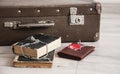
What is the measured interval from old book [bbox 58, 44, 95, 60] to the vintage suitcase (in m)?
0.09

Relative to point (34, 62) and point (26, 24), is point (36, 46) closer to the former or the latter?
point (34, 62)

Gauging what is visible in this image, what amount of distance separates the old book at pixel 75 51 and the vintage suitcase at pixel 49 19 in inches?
3.4

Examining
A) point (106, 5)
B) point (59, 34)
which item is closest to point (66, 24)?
point (59, 34)

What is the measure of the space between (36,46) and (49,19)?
0.18 metres

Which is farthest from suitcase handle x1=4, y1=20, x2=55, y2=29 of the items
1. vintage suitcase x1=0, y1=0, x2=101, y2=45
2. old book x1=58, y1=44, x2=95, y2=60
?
old book x1=58, y1=44, x2=95, y2=60

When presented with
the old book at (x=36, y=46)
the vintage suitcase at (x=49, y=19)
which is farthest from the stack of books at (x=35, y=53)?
the vintage suitcase at (x=49, y=19)

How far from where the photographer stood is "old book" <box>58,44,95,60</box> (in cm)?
92

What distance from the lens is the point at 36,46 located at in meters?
0.87

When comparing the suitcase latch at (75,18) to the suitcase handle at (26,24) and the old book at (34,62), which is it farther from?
the old book at (34,62)

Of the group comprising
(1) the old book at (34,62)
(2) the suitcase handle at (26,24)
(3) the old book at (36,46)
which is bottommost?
(1) the old book at (34,62)

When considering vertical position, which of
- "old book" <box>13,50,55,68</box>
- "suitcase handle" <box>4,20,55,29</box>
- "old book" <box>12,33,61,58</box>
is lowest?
"old book" <box>13,50,55,68</box>

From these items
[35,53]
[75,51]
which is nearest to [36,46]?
[35,53]

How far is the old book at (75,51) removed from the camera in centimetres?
92

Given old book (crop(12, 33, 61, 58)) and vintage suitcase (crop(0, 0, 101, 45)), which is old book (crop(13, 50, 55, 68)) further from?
vintage suitcase (crop(0, 0, 101, 45))
